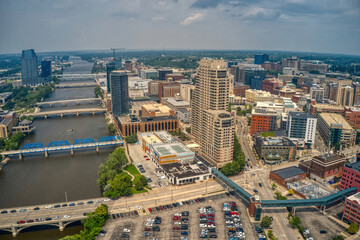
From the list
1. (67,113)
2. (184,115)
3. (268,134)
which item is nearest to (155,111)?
(184,115)

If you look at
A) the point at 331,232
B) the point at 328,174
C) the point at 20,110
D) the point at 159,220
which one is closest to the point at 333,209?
the point at 331,232

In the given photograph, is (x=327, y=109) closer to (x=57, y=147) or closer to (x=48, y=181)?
(x=57, y=147)

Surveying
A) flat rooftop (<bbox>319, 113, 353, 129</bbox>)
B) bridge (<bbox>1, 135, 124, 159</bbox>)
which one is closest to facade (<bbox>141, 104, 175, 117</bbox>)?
bridge (<bbox>1, 135, 124, 159</bbox>)

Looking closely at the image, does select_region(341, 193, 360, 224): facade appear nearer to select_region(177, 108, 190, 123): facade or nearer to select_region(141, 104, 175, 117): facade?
select_region(177, 108, 190, 123): facade

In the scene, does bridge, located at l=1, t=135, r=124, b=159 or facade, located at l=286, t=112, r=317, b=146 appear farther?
facade, located at l=286, t=112, r=317, b=146

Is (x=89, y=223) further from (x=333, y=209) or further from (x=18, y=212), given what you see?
(x=333, y=209)
